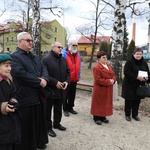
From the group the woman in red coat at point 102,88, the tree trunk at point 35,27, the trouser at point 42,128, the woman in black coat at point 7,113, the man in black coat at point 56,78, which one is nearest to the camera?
the woman in black coat at point 7,113

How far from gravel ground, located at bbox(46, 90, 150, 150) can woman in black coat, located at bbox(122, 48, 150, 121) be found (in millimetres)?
419

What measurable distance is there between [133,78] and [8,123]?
3409 millimetres

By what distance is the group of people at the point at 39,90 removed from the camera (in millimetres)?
2744

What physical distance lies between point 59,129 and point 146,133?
183cm

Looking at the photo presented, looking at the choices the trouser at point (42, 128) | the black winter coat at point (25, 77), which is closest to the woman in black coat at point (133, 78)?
the trouser at point (42, 128)

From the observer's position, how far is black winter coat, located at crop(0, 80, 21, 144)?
8.80 feet

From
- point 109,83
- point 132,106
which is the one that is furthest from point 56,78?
point 132,106

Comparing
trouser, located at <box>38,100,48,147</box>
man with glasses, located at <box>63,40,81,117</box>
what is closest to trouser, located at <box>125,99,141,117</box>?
man with glasses, located at <box>63,40,81,117</box>

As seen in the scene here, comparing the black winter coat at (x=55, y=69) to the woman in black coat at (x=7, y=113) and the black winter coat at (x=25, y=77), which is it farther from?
the woman in black coat at (x=7, y=113)

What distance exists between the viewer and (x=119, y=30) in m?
9.35

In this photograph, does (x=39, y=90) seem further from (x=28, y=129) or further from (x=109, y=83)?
(x=109, y=83)

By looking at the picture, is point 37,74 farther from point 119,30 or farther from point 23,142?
point 119,30

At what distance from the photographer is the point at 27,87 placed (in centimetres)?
342

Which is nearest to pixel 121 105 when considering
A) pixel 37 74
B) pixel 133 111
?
pixel 133 111
